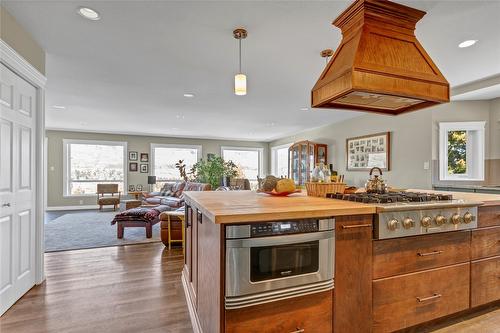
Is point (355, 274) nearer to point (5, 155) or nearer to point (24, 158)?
point (5, 155)

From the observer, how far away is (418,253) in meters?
1.62

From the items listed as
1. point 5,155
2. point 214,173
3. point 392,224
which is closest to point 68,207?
point 214,173

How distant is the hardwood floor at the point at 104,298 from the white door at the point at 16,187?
197 mm

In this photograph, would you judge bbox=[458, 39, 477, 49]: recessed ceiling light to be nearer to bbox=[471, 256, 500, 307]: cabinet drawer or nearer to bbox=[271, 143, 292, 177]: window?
bbox=[471, 256, 500, 307]: cabinet drawer

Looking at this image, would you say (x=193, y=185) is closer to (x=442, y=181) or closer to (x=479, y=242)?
(x=442, y=181)

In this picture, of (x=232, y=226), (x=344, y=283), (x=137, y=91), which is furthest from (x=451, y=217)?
(x=137, y=91)

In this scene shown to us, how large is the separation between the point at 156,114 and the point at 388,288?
5.23 m

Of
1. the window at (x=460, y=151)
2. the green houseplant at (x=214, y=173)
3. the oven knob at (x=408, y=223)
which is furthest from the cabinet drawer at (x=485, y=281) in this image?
the green houseplant at (x=214, y=173)

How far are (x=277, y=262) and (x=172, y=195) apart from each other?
20.8 feet

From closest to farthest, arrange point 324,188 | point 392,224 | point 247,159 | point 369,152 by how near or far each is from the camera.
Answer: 1. point 392,224
2. point 324,188
3. point 369,152
4. point 247,159

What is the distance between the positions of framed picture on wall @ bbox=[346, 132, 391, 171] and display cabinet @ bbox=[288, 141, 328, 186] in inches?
27.6

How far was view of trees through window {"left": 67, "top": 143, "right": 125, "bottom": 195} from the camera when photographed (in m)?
7.74

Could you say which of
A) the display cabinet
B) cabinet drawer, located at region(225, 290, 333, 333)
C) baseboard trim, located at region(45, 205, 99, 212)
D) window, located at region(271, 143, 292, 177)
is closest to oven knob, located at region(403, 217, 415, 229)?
cabinet drawer, located at region(225, 290, 333, 333)

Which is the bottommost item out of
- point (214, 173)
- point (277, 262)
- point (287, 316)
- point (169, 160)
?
point (287, 316)
